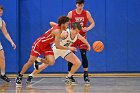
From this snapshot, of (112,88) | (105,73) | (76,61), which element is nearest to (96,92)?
(112,88)

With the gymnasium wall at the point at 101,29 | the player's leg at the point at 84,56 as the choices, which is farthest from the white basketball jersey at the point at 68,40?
the gymnasium wall at the point at 101,29

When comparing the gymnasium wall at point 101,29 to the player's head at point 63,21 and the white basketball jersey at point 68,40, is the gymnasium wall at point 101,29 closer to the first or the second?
the white basketball jersey at point 68,40

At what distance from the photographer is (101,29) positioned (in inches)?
426

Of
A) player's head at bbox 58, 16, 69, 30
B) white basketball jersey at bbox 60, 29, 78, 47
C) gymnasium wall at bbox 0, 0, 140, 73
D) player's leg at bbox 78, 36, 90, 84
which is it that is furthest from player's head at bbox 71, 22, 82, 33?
gymnasium wall at bbox 0, 0, 140, 73

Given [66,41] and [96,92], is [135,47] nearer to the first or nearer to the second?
[66,41]

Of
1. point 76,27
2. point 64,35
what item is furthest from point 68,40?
point 76,27

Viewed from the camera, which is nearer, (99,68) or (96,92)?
(96,92)

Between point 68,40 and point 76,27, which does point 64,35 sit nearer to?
point 68,40

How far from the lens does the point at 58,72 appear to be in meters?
10.9

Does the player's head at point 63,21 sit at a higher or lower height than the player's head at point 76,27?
higher

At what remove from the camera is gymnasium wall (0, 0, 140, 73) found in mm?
10750

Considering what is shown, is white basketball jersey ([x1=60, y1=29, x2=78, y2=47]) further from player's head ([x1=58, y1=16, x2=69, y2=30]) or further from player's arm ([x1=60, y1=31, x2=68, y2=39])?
player's head ([x1=58, y1=16, x2=69, y2=30])

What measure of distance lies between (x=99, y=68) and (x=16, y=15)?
2.72 metres

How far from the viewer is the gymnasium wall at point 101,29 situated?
10750 millimetres
